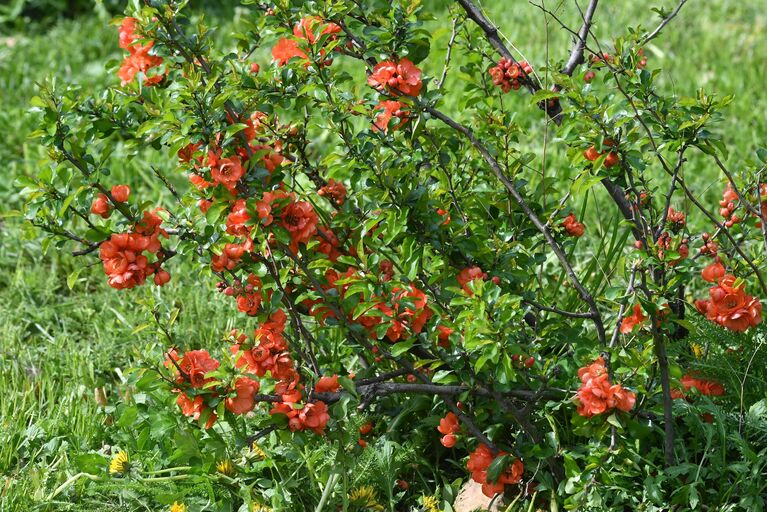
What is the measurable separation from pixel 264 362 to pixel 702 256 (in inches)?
43.6

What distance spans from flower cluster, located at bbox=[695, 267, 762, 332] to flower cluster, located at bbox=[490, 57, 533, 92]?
644mm

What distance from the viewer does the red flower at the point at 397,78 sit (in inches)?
76.4

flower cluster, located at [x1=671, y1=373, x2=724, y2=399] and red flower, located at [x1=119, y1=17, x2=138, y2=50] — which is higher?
red flower, located at [x1=119, y1=17, x2=138, y2=50]

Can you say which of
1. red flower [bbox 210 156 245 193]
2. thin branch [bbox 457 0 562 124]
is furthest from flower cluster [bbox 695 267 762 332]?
red flower [bbox 210 156 245 193]

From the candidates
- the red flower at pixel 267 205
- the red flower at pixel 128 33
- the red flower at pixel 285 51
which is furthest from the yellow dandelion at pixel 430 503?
the red flower at pixel 128 33

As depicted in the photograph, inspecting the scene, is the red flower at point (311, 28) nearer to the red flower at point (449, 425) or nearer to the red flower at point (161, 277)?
the red flower at point (161, 277)

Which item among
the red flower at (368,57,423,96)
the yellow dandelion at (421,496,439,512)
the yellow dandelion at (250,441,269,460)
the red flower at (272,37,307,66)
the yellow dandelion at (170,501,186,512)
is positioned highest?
the red flower at (368,57,423,96)

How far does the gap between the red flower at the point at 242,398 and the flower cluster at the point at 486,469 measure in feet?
1.73

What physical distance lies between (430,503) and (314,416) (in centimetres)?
40

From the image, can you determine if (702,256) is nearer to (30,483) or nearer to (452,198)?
(452,198)

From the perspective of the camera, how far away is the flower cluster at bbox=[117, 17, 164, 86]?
2.17 metres

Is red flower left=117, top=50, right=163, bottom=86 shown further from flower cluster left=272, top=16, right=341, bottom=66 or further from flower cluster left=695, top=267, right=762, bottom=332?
flower cluster left=695, top=267, right=762, bottom=332

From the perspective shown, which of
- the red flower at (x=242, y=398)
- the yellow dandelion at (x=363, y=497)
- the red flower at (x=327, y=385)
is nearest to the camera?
the red flower at (x=242, y=398)

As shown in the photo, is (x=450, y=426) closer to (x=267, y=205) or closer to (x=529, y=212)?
(x=529, y=212)
